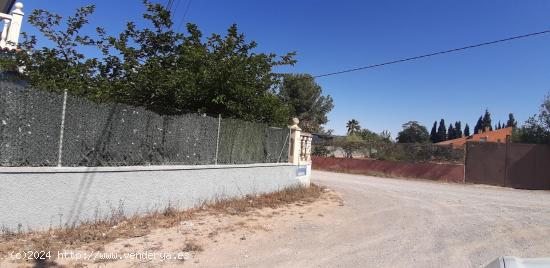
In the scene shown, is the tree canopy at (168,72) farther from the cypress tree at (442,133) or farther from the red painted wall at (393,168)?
the cypress tree at (442,133)

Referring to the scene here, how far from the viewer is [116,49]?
12.3 m

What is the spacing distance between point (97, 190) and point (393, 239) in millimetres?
5206

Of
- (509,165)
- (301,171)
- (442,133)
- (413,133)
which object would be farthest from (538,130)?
(442,133)

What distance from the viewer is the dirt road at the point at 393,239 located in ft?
19.6

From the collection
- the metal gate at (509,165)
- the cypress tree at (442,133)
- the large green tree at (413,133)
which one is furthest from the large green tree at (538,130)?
the cypress tree at (442,133)

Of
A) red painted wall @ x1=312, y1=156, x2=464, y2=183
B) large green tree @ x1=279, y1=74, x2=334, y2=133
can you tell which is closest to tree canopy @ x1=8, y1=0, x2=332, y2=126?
red painted wall @ x1=312, y1=156, x2=464, y2=183

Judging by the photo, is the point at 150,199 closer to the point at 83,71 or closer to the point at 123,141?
the point at 123,141

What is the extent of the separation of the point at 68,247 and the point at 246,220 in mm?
3565

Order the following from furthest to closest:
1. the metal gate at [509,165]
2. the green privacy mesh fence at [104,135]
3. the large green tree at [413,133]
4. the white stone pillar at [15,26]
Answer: the large green tree at [413,133] → the metal gate at [509,165] → the white stone pillar at [15,26] → the green privacy mesh fence at [104,135]

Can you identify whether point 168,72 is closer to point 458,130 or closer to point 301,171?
point 301,171

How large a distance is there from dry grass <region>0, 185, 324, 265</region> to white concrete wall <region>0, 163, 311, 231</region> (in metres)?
0.12

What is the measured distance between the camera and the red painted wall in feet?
73.1

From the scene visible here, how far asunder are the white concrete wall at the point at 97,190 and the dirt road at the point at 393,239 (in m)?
2.15

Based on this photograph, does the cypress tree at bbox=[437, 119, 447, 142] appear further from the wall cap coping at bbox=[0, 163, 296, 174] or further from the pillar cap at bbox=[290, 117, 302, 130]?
the wall cap coping at bbox=[0, 163, 296, 174]
